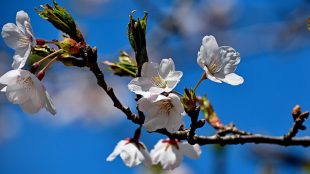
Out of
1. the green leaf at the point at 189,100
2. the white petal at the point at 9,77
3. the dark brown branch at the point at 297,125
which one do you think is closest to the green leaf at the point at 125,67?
the green leaf at the point at 189,100

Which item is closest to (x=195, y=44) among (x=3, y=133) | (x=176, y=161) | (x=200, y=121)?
(x=176, y=161)

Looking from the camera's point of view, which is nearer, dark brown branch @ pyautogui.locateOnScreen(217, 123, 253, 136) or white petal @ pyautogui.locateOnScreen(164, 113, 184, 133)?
white petal @ pyautogui.locateOnScreen(164, 113, 184, 133)

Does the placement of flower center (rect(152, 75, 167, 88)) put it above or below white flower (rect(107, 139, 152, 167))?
above

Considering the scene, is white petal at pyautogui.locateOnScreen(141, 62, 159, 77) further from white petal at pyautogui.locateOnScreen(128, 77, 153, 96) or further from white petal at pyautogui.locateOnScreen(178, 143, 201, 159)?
white petal at pyautogui.locateOnScreen(178, 143, 201, 159)

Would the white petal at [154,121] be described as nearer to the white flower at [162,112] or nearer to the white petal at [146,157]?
the white flower at [162,112]

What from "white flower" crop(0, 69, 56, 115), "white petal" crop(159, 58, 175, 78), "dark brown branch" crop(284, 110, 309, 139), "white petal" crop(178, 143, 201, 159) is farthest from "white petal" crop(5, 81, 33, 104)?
"dark brown branch" crop(284, 110, 309, 139)

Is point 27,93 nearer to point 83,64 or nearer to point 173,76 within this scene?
point 83,64
